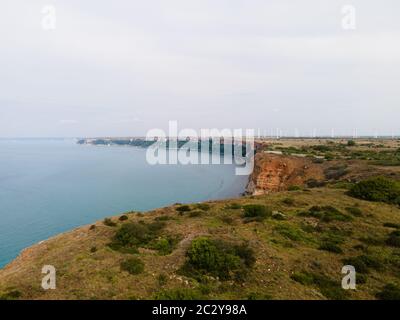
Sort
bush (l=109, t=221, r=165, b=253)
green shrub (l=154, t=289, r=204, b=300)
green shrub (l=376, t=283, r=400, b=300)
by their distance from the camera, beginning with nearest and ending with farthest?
green shrub (l=154, t=289, r=204, b=300)
green shrub (l=376, t=283, r=400, b=300)
bush (l=109, t=221, r=165, b=253)

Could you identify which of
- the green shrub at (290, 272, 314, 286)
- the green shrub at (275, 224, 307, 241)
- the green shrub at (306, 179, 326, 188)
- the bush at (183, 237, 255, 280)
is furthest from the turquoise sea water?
the green shrub at (290, 272, 314, 286)

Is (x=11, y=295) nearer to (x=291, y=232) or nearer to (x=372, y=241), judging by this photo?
(x=291, y=232)

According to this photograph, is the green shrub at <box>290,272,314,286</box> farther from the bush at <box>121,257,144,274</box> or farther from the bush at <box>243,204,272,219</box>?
the bush at <box>243,204,272,219</box>

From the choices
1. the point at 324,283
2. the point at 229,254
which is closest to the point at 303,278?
the point at 324,283

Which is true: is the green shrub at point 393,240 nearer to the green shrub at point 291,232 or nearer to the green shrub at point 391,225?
the green shrub at point 391,225

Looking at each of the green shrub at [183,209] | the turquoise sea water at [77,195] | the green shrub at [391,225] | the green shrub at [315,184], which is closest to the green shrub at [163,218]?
the green shrub at [183,209]

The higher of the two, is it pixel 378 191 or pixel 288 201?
pixel 378 191

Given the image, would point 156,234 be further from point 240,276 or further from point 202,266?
point 240,276
